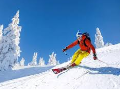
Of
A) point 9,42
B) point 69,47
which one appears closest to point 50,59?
point 9,42

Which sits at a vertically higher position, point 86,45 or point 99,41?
point 99,41

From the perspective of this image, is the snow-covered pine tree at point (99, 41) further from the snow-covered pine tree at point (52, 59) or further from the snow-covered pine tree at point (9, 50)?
the snow-covered pine tree at point (9, 50)

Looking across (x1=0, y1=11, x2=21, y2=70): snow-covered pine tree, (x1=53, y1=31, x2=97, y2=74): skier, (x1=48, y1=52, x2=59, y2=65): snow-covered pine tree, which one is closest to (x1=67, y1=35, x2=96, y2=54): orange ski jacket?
(x1=53, y1=31, x2=97, y2=74): skier

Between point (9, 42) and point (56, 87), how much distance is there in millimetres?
29923

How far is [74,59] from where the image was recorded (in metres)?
11.9

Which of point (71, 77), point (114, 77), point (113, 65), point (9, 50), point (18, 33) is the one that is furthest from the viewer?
point (18, 33)

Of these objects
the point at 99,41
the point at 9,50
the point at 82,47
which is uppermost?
the point at 99,41

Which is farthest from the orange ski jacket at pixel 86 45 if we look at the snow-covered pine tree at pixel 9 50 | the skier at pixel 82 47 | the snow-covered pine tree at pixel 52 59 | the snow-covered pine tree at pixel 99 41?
the snow-covered pine tree at pixel 52 59

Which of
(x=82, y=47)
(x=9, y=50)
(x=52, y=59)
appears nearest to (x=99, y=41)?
(x=52, y=59)

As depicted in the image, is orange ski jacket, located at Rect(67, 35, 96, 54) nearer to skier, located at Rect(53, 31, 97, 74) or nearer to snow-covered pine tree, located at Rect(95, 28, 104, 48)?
skier, located at Rect(53, 31, 97, 74)

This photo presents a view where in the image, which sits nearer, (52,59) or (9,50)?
(9,50)

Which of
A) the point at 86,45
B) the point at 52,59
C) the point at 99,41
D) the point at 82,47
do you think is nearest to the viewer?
the point at 86,45

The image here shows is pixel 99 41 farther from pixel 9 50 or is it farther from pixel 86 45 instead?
pixel 86 45

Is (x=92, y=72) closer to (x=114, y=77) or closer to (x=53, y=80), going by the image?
(x=114, y=77)
